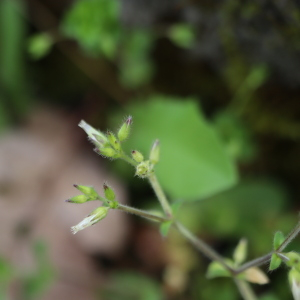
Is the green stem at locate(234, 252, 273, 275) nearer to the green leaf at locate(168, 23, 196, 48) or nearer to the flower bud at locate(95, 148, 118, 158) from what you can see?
the flower bud at locate(95, 148, 118, 158)

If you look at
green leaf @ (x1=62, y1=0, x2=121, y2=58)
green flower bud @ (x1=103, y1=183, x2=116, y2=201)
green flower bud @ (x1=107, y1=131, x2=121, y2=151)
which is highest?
green leaf @ (x1=62, y1=0, x2=121, y2=58)

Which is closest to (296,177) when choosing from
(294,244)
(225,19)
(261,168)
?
(261,168)

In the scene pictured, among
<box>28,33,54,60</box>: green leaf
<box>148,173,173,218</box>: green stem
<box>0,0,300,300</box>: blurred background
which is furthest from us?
<box>28,33,54,60</box>: green leaf

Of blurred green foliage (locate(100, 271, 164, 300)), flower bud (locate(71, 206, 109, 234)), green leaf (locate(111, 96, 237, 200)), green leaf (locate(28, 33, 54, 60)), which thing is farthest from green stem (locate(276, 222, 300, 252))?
green leaf (locate(28, 33, 54, 60))

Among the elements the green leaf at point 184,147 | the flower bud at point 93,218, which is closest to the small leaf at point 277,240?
the flower bud at point 93,218

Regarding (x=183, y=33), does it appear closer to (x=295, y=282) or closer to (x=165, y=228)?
(x=165, y=228)

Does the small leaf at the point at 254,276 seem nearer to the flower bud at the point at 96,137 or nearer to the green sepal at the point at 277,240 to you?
the green sepal at the point at 277,240

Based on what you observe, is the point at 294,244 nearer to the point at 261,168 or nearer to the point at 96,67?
the point at 261,168
